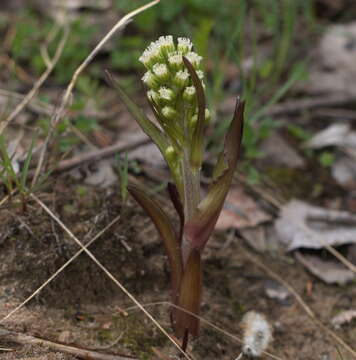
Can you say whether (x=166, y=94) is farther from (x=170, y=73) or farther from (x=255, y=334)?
(x=255, y=334)

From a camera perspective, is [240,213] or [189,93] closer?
[189,93]

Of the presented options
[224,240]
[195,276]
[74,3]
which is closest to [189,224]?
[195,276]

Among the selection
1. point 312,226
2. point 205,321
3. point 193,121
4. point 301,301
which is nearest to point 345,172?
point 312,226

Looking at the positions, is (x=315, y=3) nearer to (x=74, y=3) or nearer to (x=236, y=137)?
(x=74, y=3)

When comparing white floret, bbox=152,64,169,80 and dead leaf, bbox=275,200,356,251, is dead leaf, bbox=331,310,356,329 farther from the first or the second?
white floret, bbox=152,64,169,80

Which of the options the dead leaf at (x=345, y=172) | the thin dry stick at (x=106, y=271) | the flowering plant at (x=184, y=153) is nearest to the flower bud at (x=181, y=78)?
the flowering plant at (x=184, y=153)

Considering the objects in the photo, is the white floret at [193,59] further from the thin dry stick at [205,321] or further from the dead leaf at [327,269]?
the dead leaf at [327,269]
